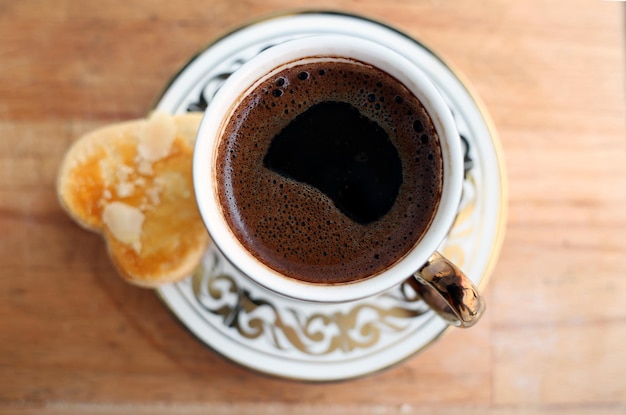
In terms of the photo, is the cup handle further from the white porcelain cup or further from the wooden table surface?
the wooden table surface

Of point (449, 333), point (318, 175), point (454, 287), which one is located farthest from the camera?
point (449, 333)

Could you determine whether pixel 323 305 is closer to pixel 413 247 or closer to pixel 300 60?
pixel 413 247

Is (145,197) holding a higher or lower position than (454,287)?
lower

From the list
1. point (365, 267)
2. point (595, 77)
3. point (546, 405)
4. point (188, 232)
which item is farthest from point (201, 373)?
point (595, 77)

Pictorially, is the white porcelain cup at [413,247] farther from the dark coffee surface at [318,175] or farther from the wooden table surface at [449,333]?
the wooden table surface at [449,333]

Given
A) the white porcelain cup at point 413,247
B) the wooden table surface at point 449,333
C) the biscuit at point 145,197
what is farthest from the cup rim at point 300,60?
the wooden table surface at point 449,333

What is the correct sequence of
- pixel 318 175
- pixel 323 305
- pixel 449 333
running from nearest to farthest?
pixel 318 175 → pixel 323 305 → pixel 449 333

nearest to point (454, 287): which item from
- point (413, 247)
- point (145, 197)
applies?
point (413, 247)

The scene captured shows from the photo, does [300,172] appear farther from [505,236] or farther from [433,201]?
[505,236]
